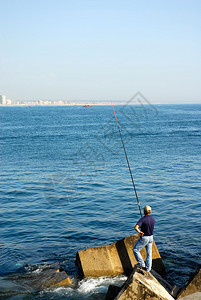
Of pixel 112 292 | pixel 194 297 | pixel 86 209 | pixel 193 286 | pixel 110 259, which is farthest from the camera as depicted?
pixel 86 209

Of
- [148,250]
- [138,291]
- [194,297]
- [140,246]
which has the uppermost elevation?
[140,246]

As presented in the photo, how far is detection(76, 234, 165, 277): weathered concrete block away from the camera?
8.86 metres

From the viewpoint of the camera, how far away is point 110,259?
893 centimetres

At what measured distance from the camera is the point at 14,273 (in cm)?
962

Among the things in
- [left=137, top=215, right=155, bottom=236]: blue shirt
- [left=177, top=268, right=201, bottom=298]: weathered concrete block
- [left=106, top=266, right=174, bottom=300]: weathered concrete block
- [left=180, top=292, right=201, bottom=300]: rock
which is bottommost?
[left=180, top=292, right=201, bottom=300]: rock

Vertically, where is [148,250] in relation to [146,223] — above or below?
below

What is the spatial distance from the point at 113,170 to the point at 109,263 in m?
15.7

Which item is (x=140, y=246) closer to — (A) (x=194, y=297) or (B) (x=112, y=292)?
(B) (x=112, y=292)

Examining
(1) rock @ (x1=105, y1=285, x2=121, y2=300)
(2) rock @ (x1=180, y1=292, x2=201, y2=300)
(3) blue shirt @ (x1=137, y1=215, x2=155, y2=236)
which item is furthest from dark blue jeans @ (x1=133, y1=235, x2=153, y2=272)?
(2) rock @ (x1=180, y1=292, x2=201, y2=300)

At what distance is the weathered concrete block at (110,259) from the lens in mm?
8859

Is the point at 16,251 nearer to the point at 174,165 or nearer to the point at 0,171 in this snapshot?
the point at 0,171

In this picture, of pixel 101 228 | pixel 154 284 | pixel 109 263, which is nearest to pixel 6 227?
pixel 101 228

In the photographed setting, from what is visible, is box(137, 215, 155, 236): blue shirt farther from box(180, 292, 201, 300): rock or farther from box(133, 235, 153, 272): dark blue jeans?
box(180, 292, 201, 300): rock

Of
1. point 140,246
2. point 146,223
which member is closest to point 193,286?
point 140,246
